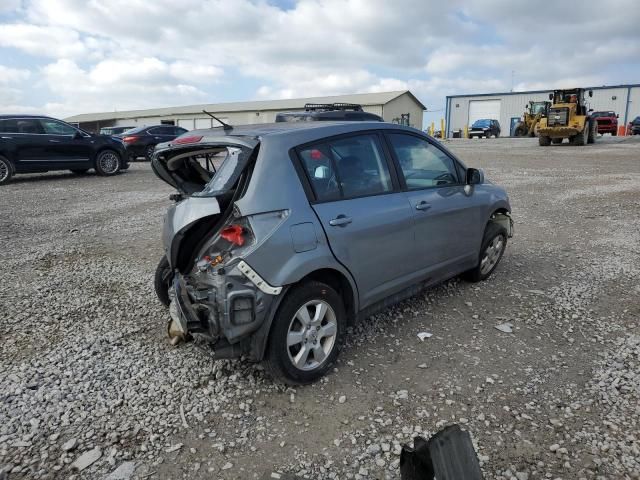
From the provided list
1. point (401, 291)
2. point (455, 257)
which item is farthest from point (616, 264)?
point (401, 291)

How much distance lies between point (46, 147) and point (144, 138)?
21.0 ft

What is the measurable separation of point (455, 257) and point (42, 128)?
1220cm

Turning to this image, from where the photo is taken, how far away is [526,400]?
9.66 ft

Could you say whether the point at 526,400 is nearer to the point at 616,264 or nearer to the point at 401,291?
the point at 401,291

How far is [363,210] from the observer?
3332 millimetres

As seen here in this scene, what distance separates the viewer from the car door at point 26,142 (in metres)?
11.9

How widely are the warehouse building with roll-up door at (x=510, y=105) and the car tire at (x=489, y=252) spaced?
48.1m

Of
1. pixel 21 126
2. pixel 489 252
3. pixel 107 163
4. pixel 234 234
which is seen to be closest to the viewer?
pixel 234 234

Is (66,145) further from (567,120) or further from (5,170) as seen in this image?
(567,120)

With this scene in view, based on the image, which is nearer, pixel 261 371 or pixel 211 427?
pixel 211 427

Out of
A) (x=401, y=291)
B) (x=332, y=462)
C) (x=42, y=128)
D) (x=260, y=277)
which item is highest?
(x=42, y=128)

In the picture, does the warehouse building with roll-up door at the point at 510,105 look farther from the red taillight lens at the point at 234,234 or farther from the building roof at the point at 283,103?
the red taillight lens at the point at 234,234

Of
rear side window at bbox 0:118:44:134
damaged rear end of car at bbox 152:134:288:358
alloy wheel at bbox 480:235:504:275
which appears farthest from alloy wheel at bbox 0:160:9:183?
alloy wheel at bbox 480:235:504:275

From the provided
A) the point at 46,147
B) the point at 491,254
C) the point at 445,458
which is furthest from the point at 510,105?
the point at 445,458
